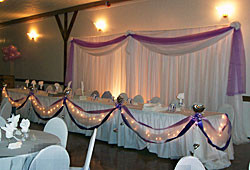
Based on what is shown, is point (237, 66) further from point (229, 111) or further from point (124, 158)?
point (124, 158)

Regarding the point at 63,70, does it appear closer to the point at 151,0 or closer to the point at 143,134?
the point at 151,0

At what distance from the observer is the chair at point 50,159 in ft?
7.04

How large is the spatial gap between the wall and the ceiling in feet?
1.79

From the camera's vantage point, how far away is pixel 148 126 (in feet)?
15.2

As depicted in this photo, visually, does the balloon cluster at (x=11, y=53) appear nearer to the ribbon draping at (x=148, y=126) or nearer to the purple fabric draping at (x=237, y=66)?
the ribbon draping at (x=148, y=126)

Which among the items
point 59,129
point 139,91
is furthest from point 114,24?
point 59,129

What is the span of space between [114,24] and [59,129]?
5.71 meters

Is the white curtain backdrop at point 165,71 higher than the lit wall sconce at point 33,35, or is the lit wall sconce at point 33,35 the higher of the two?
the lit wall sconce at point 33,35

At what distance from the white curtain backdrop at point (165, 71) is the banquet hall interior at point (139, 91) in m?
0.02

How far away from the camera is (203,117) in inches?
163

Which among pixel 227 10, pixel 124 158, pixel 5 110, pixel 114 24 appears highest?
pixel 114 24

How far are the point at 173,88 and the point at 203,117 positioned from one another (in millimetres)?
2680

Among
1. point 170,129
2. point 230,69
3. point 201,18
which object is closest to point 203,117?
point 170,129

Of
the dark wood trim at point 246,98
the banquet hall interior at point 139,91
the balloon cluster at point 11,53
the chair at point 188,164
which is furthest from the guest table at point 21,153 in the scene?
the balloon cluster at point 11,53
